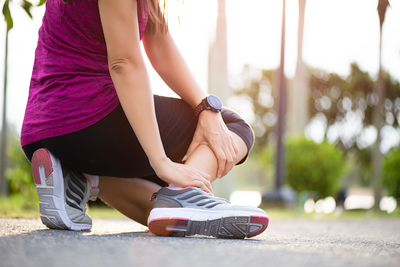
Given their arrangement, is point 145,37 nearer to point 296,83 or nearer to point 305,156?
point 305,156

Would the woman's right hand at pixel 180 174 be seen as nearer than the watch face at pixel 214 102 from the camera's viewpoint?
Yes

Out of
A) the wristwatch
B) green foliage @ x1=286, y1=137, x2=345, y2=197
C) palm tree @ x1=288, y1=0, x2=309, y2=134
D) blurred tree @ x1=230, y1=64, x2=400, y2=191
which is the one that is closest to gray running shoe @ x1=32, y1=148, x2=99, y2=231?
the wristwatch

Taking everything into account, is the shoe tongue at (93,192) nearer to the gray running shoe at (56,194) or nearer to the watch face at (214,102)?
the gray running shoe at (56,194)

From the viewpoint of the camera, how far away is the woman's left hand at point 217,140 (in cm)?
158

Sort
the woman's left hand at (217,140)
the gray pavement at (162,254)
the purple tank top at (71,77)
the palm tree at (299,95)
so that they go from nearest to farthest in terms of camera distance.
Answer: the gray pavement at (162,254)
the purple tank top at (71,77)
the woman's left hand at (217,140)
the palm tree at (299,95)

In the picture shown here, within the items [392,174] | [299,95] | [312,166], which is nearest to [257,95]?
[299,95]

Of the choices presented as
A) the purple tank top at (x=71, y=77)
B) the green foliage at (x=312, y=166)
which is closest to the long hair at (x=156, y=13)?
the purple tank top at (x=71, y=77)

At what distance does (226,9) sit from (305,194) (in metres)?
4.26

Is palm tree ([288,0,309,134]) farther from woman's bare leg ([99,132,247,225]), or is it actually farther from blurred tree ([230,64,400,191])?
woman's bare leg ([99,132,247,225])

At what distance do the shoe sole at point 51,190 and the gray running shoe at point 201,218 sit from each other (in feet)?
1.27

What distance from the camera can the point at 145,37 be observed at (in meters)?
1.83

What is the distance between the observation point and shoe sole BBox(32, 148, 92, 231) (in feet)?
5.04

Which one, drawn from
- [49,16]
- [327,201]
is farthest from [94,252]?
[327,201]

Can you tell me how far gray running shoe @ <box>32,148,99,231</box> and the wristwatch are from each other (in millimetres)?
603
